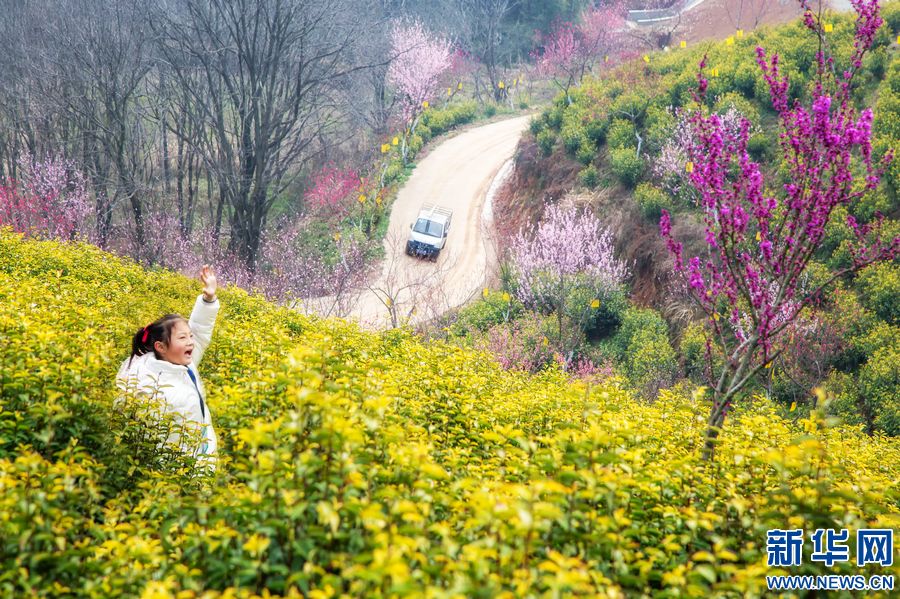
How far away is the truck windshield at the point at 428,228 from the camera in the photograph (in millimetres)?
25719

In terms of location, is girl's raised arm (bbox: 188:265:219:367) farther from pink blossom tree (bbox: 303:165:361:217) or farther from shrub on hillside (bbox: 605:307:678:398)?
pink blossom tree (bbox: 303:165:361:217)

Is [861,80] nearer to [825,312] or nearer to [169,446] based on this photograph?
[825,312]

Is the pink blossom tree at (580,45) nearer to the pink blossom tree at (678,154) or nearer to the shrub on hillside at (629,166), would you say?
the shrub on hillside at (629,166)

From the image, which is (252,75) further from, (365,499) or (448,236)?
(365,499)

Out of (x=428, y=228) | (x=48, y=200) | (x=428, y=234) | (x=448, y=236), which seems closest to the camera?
(x=48, y=200)

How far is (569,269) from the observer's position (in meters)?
19.5

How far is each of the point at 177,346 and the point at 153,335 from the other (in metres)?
0.21

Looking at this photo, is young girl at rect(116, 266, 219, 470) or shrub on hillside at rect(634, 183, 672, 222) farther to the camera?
shrub on hillside at rect(634, 183, 672, 222)

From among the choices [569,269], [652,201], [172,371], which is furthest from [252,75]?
[172,371]

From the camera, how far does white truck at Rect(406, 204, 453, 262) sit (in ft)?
83.5

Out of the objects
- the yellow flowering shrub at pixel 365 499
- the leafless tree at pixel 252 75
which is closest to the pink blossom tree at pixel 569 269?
the leafless tree at pixel 252 75

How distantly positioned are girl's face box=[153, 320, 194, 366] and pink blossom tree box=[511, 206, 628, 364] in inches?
549

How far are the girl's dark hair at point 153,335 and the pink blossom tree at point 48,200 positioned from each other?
1938 cm

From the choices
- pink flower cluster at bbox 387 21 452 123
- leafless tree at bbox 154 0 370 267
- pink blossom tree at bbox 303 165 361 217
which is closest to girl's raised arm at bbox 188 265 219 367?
leafless tree at bbox 154 0 370 267
